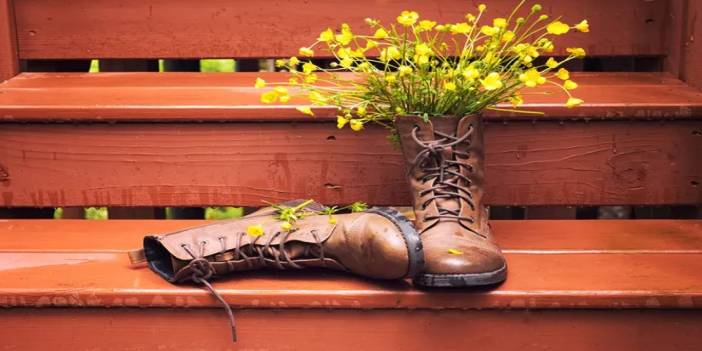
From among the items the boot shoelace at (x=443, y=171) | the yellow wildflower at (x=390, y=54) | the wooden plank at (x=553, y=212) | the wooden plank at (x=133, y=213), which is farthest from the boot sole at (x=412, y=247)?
the wooden plank at (x=133, y=213)

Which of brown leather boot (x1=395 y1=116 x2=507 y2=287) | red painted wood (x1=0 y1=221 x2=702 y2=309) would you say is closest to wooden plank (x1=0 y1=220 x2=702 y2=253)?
red painted wood (x1=0 y1=221 x2=702 y2=309)

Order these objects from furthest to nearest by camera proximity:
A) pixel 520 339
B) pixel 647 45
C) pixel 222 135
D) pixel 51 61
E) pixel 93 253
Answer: pixel 51 61 < pixel 647 45 < pixel 222 135 < pixel 93 253 < pixel 520 339

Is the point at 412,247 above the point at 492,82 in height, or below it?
below

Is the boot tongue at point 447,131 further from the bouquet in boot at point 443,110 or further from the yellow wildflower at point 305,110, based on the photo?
the yellow wildflower at point 305,110

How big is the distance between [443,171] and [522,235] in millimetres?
240

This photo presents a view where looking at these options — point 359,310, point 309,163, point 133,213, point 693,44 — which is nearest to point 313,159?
point 309,163

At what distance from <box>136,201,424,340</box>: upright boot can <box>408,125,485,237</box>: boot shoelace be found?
0.36 ft

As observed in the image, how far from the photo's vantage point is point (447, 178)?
1.15 meters

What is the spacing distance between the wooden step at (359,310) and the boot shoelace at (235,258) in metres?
0.01

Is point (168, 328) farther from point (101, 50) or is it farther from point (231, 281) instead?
point (101, 50)

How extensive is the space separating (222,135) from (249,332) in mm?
446

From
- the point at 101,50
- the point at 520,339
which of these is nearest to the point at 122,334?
the point at 520,339

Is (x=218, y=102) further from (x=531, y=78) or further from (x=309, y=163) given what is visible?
(x=531, y=78)

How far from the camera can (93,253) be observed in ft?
3.90
